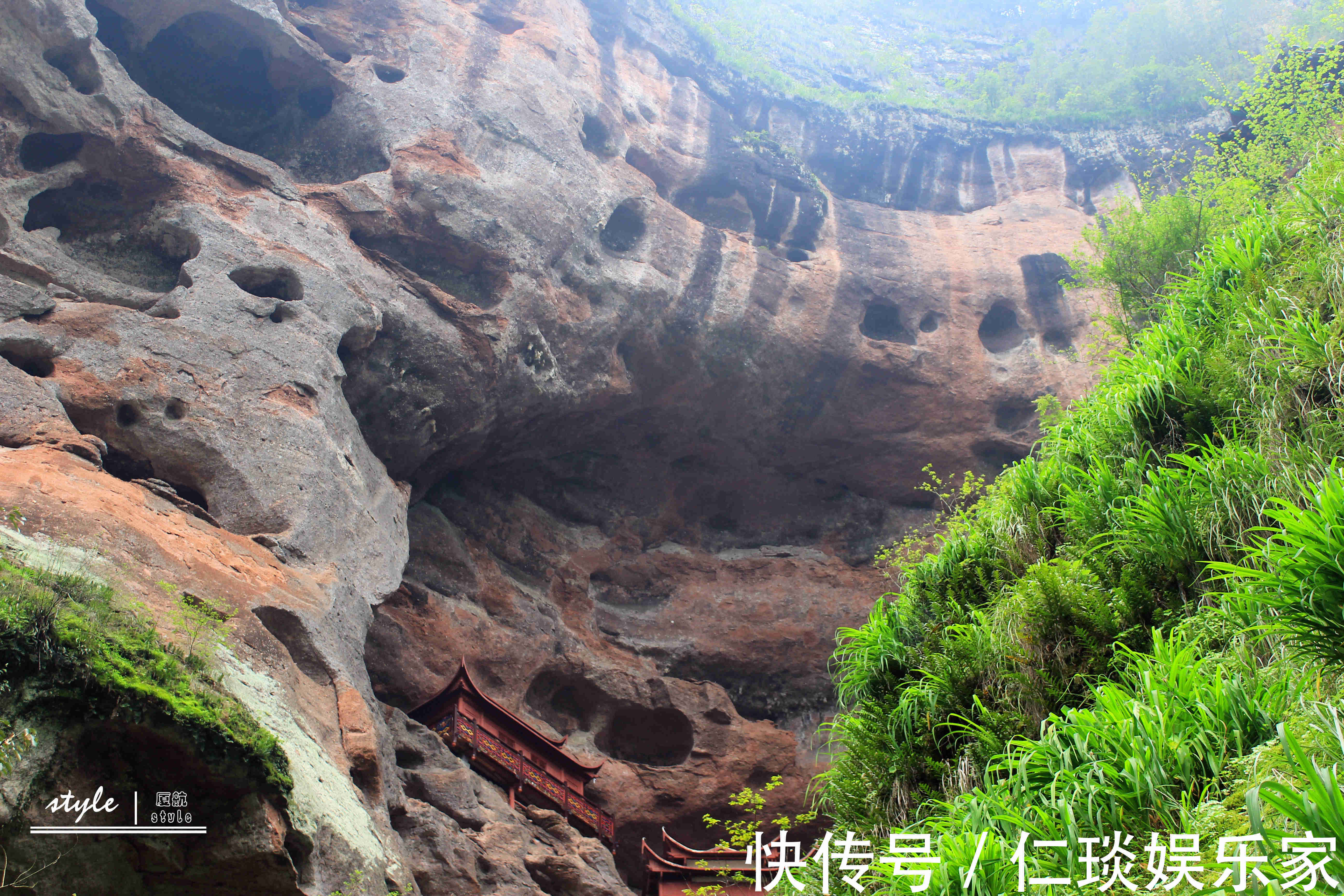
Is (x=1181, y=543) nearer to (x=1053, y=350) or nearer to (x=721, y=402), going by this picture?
(x=721, y=402)

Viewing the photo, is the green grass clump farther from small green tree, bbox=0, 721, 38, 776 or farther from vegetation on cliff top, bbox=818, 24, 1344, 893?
vegetation on cliff top, bbox=818, 24, 1344, 893

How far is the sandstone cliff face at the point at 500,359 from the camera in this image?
10.5 meters

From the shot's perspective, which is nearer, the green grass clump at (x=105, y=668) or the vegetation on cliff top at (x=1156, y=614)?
the vegetation on cliff top at (x=1156, y=614)

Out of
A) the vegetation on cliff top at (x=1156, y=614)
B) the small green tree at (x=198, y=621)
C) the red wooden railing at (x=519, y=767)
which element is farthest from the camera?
the red wooden railing at (x=519, y=767)

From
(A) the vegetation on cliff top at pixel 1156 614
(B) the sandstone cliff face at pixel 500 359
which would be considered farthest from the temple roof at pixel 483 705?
(A) the vegetation on cliff top at pixel 1156 614

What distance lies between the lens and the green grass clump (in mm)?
5719

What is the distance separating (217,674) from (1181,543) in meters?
7.21

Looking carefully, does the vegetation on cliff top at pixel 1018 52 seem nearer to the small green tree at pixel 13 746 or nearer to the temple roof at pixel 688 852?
the temple roof at pixel 688 852

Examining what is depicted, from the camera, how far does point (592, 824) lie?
49.0 ft

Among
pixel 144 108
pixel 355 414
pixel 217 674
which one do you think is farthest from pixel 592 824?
pixel 144 108

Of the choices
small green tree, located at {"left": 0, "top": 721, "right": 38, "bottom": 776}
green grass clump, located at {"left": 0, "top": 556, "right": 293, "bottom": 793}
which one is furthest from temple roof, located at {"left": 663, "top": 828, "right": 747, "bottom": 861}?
small green tree, located at {"left": 0, "top": 721, "right": 38, "bottom": 776}

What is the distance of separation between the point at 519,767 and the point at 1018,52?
113 feet

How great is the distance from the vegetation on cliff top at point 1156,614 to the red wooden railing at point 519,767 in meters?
6.42

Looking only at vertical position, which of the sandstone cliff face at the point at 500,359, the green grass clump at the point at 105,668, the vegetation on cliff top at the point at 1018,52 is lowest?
the green grass clump at the point at 105,668
